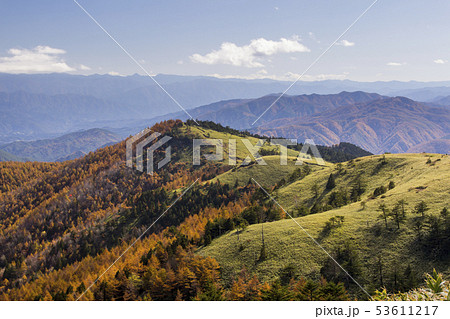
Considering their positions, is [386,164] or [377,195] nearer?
[377,195]

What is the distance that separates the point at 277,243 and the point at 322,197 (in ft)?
163

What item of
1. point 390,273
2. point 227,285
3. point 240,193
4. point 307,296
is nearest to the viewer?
point 307,296

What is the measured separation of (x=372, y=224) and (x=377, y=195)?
24998 mm

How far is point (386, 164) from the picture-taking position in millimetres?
116625

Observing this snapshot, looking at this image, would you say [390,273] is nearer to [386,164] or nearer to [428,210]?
[428,210]

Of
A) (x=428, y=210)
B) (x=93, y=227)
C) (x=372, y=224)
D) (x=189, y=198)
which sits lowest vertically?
(x=93, y=227)

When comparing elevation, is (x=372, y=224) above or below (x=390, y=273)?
above

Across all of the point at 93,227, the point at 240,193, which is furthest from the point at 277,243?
the point at 93,227

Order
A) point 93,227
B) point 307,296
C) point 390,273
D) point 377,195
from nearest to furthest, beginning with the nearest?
point 307,296 < point 390,273 < point 377,195 < point 93,227

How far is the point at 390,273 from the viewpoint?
5028 centimetres

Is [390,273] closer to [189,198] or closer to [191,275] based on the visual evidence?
[191,275]

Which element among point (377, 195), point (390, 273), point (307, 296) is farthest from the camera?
point (377, 195)

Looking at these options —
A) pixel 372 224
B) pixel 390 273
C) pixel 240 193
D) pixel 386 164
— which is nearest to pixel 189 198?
pixel 240 193

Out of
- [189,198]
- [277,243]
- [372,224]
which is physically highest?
[372,224]
